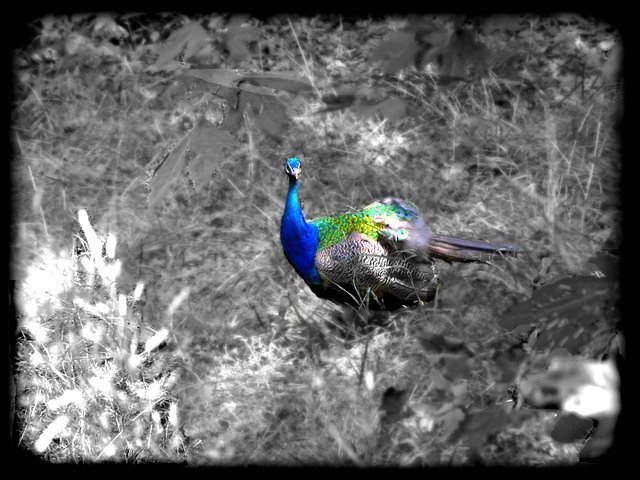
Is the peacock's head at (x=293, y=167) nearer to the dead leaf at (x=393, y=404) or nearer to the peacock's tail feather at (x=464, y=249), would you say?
the peacock's tail feather at (x=464, y=249)

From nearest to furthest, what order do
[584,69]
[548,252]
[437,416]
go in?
[437,416] → [548,252] → [584,69]

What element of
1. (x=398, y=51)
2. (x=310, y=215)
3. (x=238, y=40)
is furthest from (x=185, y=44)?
(x=310, y=215)

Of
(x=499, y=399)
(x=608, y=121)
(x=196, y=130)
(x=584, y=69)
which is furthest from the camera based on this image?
(x=584, y=69)

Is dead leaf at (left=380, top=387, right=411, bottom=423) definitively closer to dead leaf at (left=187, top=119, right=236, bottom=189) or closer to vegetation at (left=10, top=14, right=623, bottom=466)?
vegetation at (left=10, top=14, right=623, bottom=466)

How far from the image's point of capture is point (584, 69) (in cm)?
338

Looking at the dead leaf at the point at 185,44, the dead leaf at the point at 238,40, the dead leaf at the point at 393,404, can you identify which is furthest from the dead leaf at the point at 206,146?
the dead leaf at the point at 393,404

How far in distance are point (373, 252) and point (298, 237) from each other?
0.26 metres

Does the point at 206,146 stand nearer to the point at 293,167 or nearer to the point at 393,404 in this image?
the point at 393,404

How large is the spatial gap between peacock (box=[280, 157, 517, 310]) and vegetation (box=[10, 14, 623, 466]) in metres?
0.08

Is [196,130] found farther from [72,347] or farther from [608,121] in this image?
[608,121]

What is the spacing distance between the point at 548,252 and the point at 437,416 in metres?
1.53

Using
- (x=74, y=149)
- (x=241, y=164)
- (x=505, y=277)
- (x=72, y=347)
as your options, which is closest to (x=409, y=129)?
(x=241, y=164)

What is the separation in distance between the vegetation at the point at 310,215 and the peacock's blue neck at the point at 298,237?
183 mm

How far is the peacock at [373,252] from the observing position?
262 centimetres
